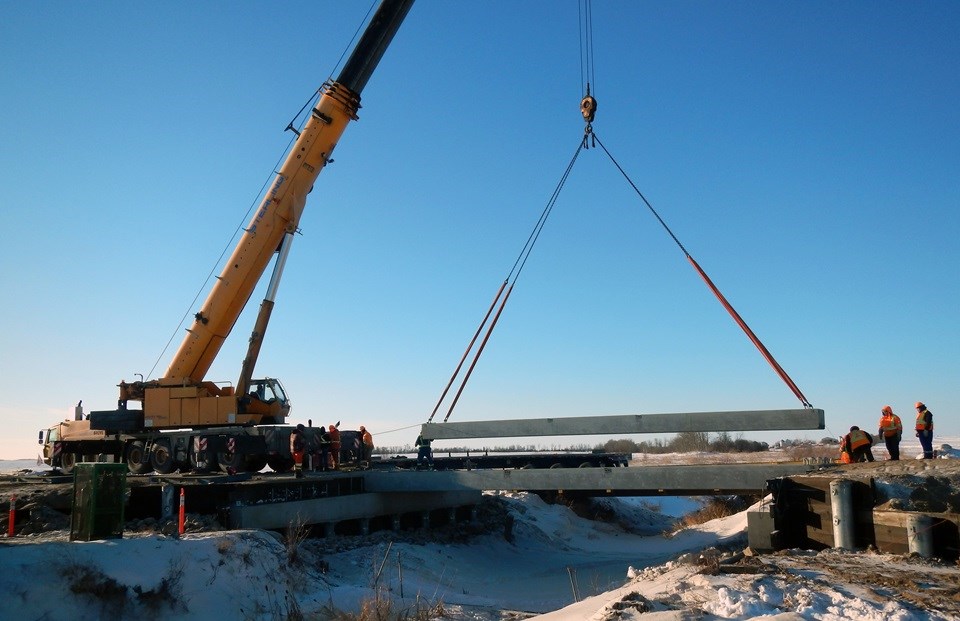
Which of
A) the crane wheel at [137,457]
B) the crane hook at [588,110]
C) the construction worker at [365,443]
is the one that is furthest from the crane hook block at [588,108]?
the crane wheel at [137,457]

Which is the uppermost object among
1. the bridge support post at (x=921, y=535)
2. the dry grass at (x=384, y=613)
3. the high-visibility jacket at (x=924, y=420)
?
the high-visibility jacket at (x=924, y=420)

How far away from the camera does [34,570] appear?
8891mm

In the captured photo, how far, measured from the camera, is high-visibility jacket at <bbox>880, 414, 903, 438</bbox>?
15008 millimetres

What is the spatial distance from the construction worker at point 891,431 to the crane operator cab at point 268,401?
14808 mm

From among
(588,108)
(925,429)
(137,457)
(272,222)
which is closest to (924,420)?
(925,429)

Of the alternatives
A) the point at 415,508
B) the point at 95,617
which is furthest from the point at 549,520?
the point at 95,617

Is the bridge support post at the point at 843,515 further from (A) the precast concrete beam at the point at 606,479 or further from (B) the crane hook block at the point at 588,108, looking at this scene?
(B) the crane hook block at the point at 588,108

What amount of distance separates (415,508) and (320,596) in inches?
287

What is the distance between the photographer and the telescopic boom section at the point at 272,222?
20.1 m

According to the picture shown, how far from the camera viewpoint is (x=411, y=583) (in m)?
13.7

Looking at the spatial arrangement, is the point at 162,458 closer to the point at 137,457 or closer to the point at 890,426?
the point at 137,457

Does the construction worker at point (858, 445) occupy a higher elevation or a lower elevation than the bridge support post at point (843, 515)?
higher

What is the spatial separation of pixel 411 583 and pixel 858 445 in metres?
9.29

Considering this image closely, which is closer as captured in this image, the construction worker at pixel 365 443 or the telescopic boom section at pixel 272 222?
the telescopic boom section at pixel 272 222
